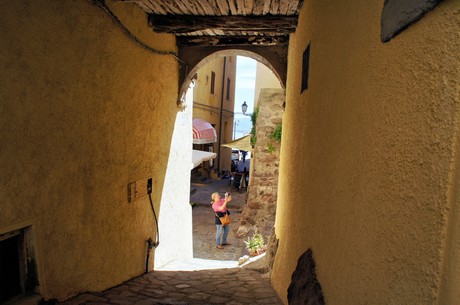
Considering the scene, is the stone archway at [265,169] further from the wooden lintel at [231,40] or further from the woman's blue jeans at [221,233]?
the wooden lintel at [231,40]

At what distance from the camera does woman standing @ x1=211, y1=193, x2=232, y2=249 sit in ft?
26.0

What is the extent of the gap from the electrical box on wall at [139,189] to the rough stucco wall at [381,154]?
257 centimetres

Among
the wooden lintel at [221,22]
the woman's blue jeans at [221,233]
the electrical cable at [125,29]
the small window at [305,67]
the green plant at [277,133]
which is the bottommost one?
the woman's blue jeans at [221,233]

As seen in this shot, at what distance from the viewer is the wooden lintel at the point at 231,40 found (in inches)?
224

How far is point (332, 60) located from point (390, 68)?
40.5 inches

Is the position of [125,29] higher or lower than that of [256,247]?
higher

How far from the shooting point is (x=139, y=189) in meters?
4.73

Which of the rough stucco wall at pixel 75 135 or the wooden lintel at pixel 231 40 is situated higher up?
the wooden lintel at pixel 231 40

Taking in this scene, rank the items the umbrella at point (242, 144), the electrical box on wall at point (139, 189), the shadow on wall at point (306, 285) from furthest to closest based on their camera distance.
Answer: the umbrella at point (242, 144), the electrical box on wall at point (139, 189), the shadow on wall at point (306, 285)

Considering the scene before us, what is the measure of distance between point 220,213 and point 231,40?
391 cm

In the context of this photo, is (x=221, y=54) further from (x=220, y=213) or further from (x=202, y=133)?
(x=202, y=133)

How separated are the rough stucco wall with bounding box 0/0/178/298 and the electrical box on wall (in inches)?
4.0

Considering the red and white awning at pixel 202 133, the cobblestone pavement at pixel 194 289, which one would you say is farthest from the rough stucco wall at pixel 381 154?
the red and white awning at pixel 202 133

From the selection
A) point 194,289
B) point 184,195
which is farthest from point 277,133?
point 194,289
